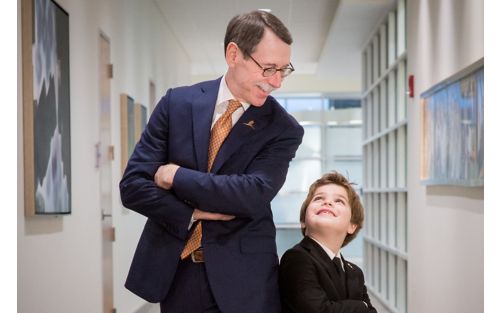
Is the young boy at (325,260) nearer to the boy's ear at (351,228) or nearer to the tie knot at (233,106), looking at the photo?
the boy's ear at (351,228)

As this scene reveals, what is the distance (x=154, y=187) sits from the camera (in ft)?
5.02

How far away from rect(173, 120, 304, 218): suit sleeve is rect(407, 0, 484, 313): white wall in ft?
6.07

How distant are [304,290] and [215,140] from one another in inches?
18.7

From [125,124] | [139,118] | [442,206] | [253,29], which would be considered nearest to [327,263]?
[253,29]

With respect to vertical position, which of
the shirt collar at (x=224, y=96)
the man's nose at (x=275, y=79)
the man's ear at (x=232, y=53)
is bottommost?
the shirt collar at (x=224, y=96)

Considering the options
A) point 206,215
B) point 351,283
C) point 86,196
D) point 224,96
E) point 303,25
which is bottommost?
point 351,283

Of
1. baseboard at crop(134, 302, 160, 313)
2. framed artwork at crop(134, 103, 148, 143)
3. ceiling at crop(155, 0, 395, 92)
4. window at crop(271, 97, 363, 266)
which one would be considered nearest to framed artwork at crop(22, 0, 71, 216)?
framed artwork at crop(134, 103, 148, 143)

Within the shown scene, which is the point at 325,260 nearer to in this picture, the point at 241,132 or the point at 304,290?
the point at 304,290

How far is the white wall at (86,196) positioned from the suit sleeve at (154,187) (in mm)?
1258

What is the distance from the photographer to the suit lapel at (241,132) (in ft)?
5.12

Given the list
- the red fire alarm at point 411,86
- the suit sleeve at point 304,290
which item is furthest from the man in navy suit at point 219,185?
the red fire alarm at point 411,86

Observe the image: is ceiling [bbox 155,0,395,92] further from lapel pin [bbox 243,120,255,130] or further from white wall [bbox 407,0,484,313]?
lapel pin [bbox 243,120,255,130]

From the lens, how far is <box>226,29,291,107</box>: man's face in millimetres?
1540
